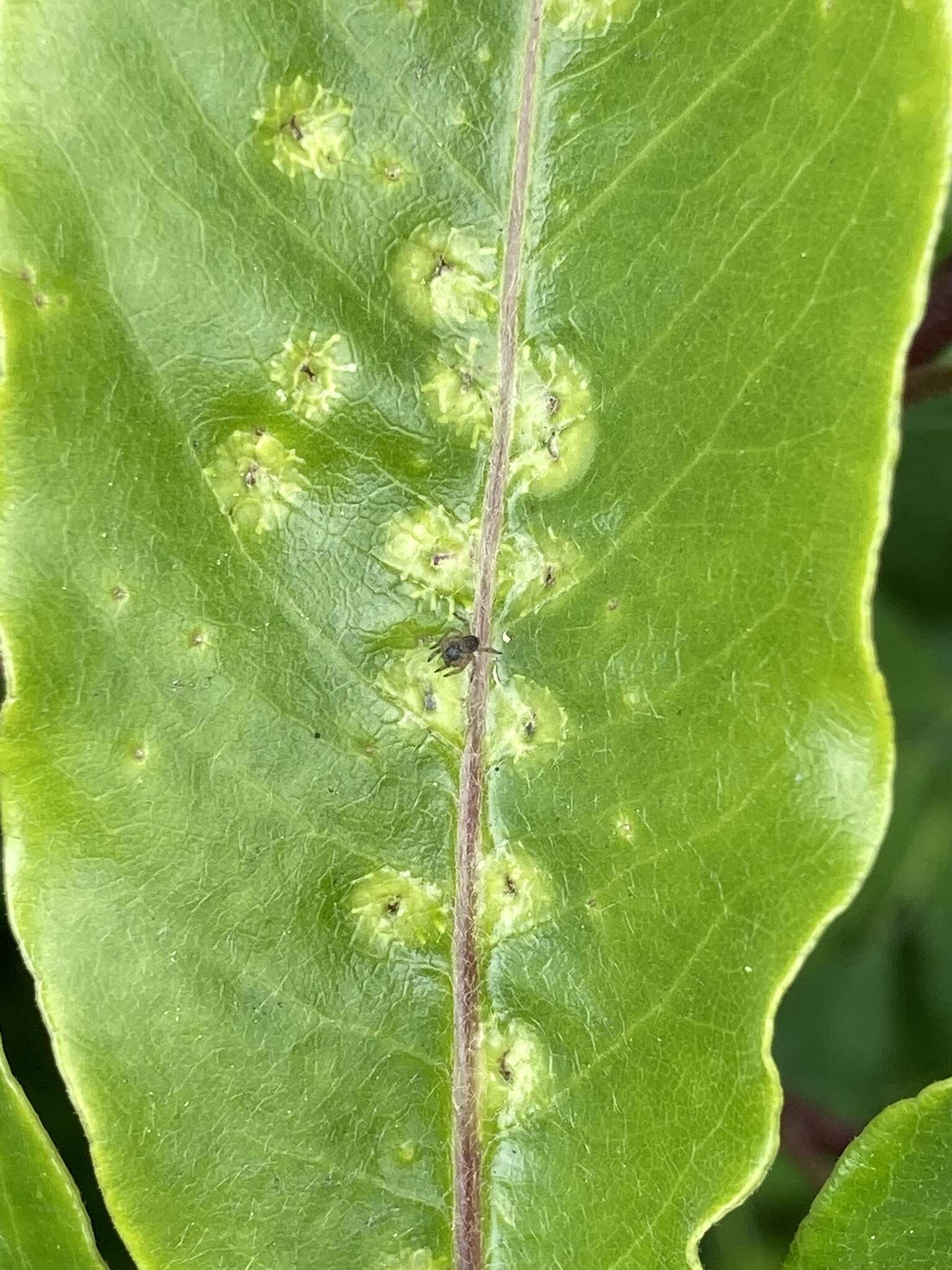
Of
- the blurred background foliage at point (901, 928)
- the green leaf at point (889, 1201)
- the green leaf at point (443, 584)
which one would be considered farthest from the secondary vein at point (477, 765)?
the blurred background foliage at point (901, 928)

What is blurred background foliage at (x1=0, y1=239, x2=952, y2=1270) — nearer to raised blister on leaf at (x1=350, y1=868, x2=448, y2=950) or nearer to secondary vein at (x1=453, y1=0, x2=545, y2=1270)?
secondary vein at (x1=453, y1=0, x2=545, y2=1270)

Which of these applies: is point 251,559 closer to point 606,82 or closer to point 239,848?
point 239,848

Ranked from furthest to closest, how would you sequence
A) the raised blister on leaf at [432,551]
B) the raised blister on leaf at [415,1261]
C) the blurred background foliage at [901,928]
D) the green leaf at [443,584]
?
the blurred background foliage at [901,928] < the raised blister on leaf at [415,1261] < the raised blister on leaf at [432,551] < the green leaf at [443,584]

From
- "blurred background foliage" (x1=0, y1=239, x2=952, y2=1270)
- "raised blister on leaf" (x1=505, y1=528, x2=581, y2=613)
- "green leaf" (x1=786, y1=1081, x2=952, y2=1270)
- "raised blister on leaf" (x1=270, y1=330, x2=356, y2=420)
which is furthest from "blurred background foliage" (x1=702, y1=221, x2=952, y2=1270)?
"raised blister on leaf" (x1=270, y1=330, x2=356, y2=420)

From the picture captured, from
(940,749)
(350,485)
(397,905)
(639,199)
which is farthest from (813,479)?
(940,749)

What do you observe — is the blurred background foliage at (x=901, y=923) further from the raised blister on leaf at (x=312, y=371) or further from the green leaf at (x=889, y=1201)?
the raised blister on leaf at (x=312, y=371)

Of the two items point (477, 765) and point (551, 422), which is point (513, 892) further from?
point (551, 422)

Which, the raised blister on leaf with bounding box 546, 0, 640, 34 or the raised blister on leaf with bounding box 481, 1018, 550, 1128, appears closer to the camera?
the raised blister on leaf with bounding box 546, 0, 640, 34
